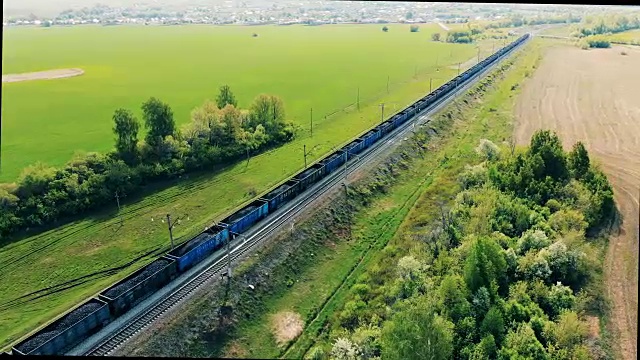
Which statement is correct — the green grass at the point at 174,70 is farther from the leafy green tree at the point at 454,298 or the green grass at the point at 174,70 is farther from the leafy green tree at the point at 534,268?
the leafy green tree at the point at 534,268

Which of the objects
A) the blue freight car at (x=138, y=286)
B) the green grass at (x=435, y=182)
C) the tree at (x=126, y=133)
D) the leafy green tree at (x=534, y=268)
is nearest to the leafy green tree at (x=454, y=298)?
the leafy green tree at (x=534, y=268)

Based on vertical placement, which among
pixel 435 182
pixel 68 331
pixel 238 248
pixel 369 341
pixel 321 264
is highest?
pixel 68 331

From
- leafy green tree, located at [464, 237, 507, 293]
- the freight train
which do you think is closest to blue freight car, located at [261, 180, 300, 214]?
the freight train

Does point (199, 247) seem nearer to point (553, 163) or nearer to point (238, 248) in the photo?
point (238, 248)

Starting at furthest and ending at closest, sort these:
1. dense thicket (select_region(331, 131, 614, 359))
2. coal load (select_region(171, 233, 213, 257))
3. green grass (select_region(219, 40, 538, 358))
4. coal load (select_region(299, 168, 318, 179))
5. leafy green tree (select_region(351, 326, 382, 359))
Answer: coal load (select_region(299, 168, 318, 179)) → coal load (select_region(171, 233, 213, 257)) → green grass (select_region(219, 40, 538, 358)) → leafy green tree (select_region(351, 326, 382, 359)) → dense thicket (select_region(331, 131, 614, 359))

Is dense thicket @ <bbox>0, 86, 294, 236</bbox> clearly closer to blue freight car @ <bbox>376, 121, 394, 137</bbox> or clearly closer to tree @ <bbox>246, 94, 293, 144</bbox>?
tree @ <bbox>246, 94, 293, 144</bbox>

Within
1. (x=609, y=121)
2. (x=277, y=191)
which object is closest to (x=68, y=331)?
(x=277, y=191)
